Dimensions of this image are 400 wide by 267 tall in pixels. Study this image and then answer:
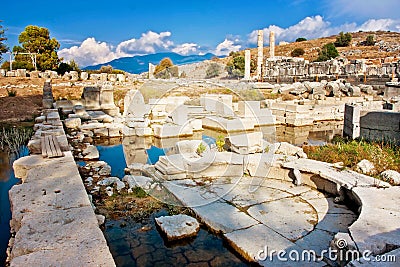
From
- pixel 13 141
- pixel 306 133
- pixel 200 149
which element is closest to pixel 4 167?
pixel 13 141

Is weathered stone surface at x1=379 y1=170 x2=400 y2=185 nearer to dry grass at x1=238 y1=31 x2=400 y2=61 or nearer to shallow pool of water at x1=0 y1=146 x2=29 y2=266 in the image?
shallow pool of water at x1=0 y1=146 x2=29 y2=266

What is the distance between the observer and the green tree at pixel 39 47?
1368 inches

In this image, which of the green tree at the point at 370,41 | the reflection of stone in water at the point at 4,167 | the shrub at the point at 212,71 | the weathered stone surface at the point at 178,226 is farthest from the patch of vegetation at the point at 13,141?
the green tree at the point at 370,41

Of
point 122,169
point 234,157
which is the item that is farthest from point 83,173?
point 234,157

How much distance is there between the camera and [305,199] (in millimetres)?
5418

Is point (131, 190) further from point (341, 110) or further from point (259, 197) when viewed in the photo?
point (341, 110)

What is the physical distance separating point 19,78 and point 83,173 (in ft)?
70.2

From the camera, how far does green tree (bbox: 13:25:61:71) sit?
34.8 metres

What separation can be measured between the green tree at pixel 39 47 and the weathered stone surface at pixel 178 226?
114ft

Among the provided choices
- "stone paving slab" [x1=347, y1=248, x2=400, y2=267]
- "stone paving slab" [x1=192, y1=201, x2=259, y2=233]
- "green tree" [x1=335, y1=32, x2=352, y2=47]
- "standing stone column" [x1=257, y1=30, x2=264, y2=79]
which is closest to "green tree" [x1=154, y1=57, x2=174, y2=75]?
"stone paving slab" [x1=192, y1=201, x2=259, y2=233]

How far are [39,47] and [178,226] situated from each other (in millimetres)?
37251

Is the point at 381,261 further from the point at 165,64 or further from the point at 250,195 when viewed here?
the point at 165,64

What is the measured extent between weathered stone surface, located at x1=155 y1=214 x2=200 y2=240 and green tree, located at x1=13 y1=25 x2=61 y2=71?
114 feet

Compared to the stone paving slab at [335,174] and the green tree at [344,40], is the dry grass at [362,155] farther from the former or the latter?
the green tree at [344,40]
